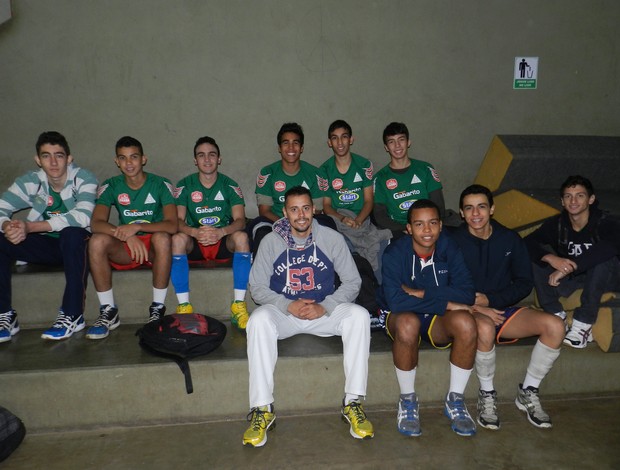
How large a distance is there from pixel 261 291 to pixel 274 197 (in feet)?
3.61

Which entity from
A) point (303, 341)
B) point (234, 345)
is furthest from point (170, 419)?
point (303, 341)

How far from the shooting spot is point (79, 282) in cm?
268

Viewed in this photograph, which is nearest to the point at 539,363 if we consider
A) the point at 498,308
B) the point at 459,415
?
the point at 498,308

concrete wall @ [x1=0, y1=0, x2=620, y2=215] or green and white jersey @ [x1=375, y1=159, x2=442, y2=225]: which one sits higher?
concrete wall @ [x1=0, y1=0, x2=620, y2=215]

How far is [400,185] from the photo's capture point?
3422 millimetres

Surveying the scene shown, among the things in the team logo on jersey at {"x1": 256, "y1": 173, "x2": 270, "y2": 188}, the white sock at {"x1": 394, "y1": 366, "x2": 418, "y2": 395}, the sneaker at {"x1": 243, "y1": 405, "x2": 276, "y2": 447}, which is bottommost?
the sneaker at {"x1": 243, "y1": 405, "x2": 276, "y2": 447}

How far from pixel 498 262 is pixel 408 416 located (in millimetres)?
989

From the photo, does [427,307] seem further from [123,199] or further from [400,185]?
[123,199]

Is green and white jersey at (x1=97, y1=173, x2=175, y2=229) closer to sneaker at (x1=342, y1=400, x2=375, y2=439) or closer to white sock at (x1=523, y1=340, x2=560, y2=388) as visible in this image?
sneaker at (x1=342, y1=400, x2=375, y2=439)

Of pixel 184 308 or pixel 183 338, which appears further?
pixel 184 308

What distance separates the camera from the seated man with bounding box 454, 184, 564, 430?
234 cm

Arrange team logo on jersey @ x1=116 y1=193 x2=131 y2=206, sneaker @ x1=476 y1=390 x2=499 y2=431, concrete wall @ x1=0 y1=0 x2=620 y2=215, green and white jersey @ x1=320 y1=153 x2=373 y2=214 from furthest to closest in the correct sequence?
concrete wall @ x1=0 y1=0 x2=620 y2=215
green and white jersey @ x1=320 y1=153 x2=373 y2=214
team logo on jersey @ x1=116 y1=193 x2=131 y2=206
sneaker @ x1=476 y1=390 x2=499 y2=431

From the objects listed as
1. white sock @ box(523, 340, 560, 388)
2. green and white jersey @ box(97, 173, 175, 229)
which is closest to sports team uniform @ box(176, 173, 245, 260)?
green and white jersey @ box(97, 173, 175, 229)

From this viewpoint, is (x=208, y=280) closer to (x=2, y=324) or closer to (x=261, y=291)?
(x=261, y=291)
